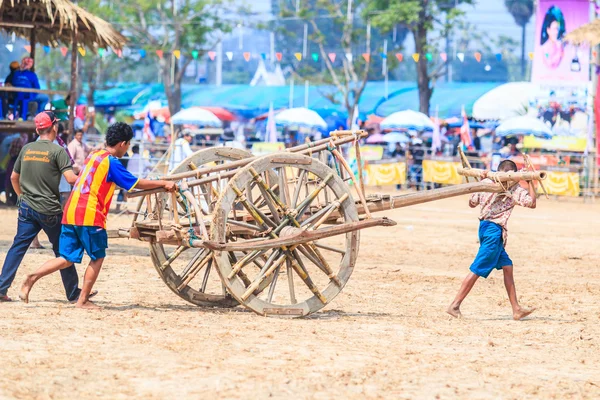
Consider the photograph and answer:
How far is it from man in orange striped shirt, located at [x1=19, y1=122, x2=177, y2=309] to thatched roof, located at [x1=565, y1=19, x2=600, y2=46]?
16472mm

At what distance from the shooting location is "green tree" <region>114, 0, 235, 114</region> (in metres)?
40.8

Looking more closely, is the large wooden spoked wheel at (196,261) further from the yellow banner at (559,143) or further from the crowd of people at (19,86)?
the yellow banner at (559,143)

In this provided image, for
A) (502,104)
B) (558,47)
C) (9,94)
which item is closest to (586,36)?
(558,47)

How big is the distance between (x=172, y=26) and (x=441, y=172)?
810 inches

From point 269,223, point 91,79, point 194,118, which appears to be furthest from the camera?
point 91,79

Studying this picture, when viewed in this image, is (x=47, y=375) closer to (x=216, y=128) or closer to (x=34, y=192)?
(x=34, y=192)

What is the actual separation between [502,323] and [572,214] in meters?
12.7

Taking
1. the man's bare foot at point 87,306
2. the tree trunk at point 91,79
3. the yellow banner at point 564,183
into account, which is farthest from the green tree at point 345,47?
the man's bare foot at point 87,306

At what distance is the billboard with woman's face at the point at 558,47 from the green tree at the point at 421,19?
898 cm

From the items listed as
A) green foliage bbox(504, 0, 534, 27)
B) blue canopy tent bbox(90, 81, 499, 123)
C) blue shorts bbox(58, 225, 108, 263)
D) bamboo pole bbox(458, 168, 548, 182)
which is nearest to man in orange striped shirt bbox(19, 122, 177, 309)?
blue shorts bbox(58, 225, 108, 263)

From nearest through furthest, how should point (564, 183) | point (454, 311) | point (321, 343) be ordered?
point (321, 343) < point (454, 311) < point (564, 183)

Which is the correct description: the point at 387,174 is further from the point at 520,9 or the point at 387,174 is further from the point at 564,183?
the point at 520,9

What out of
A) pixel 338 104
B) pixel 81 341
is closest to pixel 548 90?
pixel 338 104

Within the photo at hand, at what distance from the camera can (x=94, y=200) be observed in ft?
24.8
